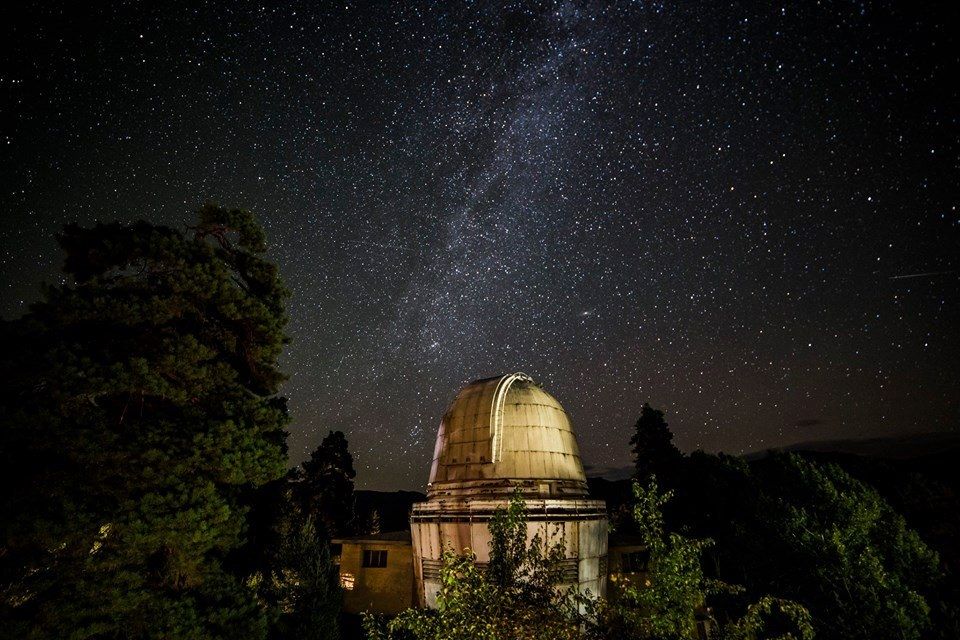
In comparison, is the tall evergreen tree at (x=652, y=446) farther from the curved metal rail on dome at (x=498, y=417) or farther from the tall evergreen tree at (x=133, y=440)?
the tall evergreen tree at (x=133, y=440)

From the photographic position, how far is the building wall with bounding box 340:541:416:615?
69.2ft

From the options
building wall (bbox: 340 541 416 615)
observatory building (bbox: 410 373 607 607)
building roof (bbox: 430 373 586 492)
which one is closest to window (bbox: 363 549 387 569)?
building wall (bbox: 340 541 416 615)

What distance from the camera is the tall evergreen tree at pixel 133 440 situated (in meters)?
7.23

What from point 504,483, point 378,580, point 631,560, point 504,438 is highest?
point 504,438

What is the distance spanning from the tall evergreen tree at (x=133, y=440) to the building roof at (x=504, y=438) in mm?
7103

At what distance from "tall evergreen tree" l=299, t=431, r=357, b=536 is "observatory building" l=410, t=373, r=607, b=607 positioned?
90.3 ft

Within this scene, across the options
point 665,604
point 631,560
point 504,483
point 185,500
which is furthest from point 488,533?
point 631,560

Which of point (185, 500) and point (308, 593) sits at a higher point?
point (185, 500)

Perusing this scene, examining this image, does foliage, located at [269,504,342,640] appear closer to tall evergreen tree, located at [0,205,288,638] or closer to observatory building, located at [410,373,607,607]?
observatory building, located at [410,373,607,607]

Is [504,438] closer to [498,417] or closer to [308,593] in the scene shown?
[498,417]

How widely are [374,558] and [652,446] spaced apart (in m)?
26.3

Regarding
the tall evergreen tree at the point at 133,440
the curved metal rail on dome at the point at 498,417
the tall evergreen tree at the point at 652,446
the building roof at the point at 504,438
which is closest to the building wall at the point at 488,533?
the building roof at the point at 504,438

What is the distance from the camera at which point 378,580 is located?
70.3 feet

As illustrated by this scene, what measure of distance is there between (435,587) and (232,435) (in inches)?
341
